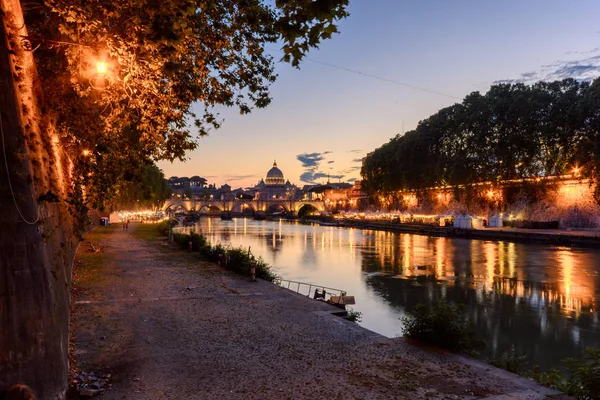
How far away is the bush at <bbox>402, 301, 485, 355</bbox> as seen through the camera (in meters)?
9.20

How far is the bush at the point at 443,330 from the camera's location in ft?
30.2

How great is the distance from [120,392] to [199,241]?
22.3 meters

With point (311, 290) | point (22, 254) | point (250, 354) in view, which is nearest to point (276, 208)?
point (311, 290)

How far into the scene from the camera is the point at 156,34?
16.6ft

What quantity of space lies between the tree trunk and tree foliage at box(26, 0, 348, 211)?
0.91 meters

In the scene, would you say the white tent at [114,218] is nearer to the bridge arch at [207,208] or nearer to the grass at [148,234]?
the grass at [148,234]

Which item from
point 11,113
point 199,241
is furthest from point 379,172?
point 11,113

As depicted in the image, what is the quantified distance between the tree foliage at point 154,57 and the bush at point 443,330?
5572 mm

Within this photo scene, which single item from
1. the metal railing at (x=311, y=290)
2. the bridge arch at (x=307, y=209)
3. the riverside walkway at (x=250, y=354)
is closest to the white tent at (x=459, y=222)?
the metal railing at (x=311, y=290)

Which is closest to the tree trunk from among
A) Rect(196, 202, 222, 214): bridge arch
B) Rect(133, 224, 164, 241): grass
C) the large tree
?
the large tree

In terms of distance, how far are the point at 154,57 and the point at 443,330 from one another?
7348 mm

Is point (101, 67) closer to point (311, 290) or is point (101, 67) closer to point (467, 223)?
point (311, 290)

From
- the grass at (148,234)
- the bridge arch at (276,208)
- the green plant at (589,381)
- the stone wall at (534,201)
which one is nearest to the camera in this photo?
the green plant at (589,381)

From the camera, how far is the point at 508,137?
51.8m
